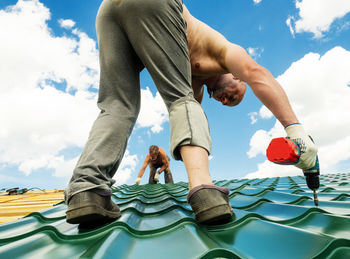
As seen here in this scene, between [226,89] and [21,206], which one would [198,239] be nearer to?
[226,89]

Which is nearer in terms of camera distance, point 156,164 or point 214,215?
point 214,215

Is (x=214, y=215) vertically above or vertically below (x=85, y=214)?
below

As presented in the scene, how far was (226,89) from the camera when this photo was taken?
263 cm

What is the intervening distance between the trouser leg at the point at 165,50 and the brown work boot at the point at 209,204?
25cm

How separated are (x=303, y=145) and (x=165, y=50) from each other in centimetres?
100

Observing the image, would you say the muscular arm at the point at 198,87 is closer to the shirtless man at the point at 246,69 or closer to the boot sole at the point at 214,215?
the shirtless man at the point at 246,69

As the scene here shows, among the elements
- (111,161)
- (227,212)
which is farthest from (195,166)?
(111,161)

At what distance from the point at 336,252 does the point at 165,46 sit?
116 cm

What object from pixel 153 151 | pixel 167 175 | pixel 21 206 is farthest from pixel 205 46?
pixel 167 175

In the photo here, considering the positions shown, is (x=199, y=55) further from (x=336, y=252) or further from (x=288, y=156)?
(x=336, y=252)

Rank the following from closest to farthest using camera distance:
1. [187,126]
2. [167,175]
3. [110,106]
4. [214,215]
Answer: [214,215]
[187,126]
[110,106]
[167,175]

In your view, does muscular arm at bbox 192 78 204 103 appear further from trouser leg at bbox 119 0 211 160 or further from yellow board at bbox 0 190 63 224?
yellow board at bbox 0 190 63 224

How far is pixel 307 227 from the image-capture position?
0.98 meters

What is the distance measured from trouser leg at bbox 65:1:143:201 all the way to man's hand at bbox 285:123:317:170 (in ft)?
3.39
